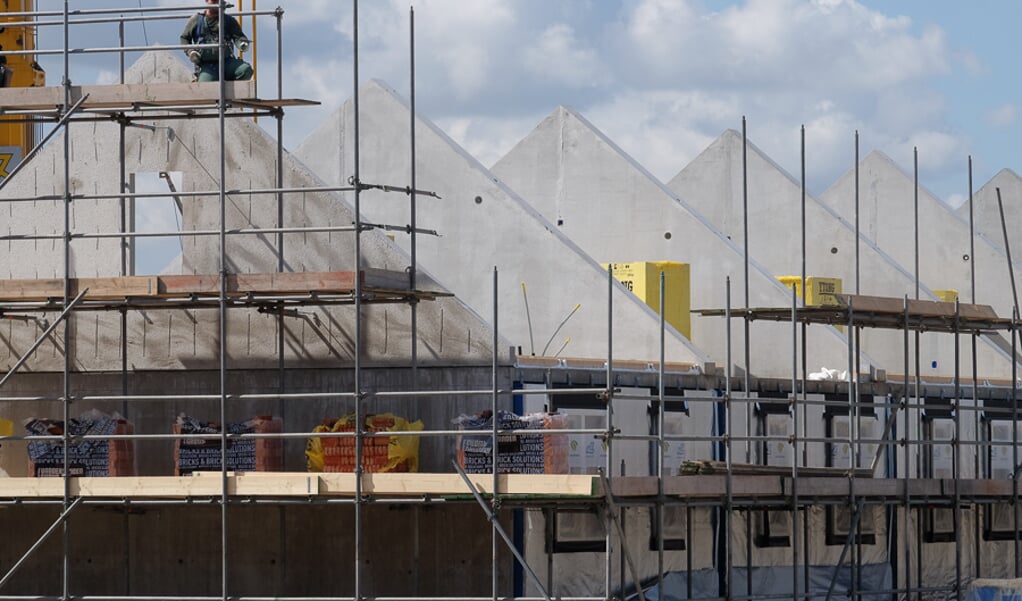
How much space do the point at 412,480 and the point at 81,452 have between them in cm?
414

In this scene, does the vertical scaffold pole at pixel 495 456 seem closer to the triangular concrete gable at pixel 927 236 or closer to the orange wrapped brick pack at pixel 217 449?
the orange wrapped brick pack at pixel 217 449

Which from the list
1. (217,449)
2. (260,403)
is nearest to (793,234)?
(260,403)

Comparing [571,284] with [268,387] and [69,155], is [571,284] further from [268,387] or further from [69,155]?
[69,155]

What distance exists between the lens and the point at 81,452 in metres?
20.8

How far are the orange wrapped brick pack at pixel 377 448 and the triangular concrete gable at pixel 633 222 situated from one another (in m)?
6.75

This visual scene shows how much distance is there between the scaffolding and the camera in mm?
19297

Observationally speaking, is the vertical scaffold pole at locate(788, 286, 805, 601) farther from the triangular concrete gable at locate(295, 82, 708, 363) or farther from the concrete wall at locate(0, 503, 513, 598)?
the concrete wall at locate(0, 503, 513, 598)

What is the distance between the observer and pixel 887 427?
22.9 m

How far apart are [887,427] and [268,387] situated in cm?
741

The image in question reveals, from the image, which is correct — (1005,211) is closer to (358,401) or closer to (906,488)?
(906,488)

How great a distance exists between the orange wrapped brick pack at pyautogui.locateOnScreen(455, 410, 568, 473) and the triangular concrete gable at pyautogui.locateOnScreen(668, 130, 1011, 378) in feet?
36.0

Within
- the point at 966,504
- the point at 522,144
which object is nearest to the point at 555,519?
the point at 966,504

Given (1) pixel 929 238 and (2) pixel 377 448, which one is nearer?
(2) pixel 377 448

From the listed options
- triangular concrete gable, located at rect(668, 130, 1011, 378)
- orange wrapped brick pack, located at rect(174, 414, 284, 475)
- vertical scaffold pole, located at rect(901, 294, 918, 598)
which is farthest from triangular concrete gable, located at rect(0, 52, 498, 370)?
triangular concrete gable, located at rect(668, 130, 1011, 378)
